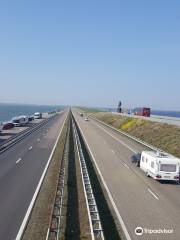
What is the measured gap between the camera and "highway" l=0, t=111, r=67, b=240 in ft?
62.3

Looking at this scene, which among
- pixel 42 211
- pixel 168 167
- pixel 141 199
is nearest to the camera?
pixel 42 211

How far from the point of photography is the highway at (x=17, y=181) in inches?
748

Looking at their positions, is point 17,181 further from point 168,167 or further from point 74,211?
point 168,167

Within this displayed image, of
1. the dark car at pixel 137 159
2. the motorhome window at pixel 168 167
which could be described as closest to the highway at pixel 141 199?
the dark car at pixel 137 159

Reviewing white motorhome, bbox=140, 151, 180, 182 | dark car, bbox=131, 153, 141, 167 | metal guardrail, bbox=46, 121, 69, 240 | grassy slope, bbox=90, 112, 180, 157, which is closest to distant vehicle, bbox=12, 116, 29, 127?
grassy slope, bbox=90, 112, 180, 157

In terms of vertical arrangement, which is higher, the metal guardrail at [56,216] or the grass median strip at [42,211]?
the metal guardrail at [56,216]

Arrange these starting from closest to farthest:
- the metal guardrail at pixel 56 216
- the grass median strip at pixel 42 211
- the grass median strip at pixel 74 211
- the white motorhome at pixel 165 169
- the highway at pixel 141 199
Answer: the metal guardrail at pixel 56 216
the grass median strip at pixel 74 211
the grass median strip at pixel 42 211
the highway at pixel 141 199
the white motorhome at pixel 165 169

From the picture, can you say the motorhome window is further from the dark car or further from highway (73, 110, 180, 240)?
the dark car

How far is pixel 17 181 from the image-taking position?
94.3 feet

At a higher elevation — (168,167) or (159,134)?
(168,167)

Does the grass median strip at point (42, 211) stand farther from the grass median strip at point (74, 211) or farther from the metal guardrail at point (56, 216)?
the grass median strip at point (74, 211)

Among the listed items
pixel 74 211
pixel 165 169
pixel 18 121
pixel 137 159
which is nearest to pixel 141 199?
pixel 74 211

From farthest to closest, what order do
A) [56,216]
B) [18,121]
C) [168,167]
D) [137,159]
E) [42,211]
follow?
[18,121]
[137,159]
[168,167]
[42,211]
[56,216]

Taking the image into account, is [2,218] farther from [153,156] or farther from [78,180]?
[153,156]
